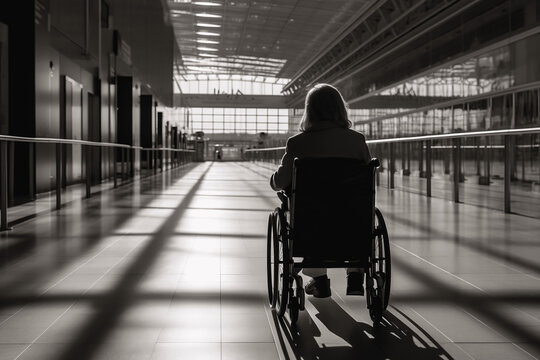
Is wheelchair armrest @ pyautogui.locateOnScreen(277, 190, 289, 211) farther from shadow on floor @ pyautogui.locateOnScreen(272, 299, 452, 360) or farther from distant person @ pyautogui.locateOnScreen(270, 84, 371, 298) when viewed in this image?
shadow on floor @ pyautogui.locateOnScreen(272, 299, 452, 360)

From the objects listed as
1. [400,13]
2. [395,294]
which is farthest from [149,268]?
[400,13]

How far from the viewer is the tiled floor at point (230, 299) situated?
2.54 meters

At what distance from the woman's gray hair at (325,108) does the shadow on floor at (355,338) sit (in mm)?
951

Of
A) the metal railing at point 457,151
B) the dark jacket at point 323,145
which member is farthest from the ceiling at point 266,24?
the dark jacket at point 323,145

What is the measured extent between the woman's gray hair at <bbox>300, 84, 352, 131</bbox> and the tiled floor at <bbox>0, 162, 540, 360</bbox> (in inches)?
37.5

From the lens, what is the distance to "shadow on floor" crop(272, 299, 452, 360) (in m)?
2.46

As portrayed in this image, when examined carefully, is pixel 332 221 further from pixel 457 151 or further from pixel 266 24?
pixel 266 24

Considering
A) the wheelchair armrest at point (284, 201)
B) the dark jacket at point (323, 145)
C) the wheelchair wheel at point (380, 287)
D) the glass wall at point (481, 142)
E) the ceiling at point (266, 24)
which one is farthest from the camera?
the ceiling at point (266, 24)

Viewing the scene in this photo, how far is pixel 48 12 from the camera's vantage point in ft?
33.4

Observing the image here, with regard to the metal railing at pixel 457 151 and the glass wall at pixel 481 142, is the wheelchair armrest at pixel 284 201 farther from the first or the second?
the glass wall at pixel 481 142

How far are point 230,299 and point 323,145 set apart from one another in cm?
96

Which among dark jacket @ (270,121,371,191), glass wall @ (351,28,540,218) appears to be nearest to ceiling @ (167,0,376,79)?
glass wall @ (351,28,540,218)

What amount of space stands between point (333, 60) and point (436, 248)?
3509cm

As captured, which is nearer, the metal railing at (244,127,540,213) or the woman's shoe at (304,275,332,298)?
the woman's shoe at (304,275,332,298)
